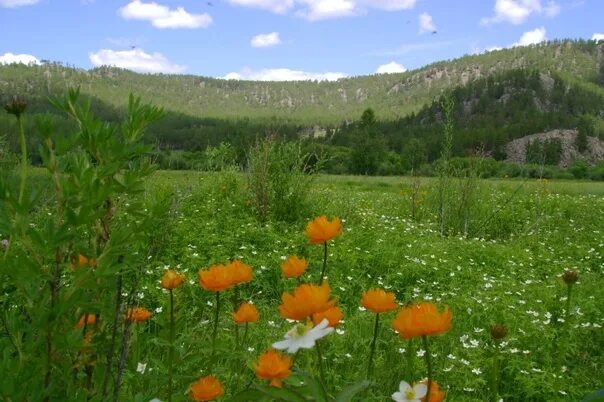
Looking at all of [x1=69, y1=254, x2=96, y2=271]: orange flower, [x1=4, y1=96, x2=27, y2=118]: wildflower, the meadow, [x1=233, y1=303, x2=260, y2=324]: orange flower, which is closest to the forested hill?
the meadow

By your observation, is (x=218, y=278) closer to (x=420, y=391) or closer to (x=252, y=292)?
(x=420, y=391)

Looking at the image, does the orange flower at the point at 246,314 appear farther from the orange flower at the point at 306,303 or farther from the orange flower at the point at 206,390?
the orange flower at the point at 306,303

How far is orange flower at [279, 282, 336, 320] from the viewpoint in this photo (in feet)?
2.99

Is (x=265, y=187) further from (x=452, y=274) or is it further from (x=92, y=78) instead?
(x=92, y=78)

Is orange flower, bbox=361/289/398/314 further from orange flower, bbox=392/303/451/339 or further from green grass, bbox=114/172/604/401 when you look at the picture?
green grass, bbox=114/172/604/401

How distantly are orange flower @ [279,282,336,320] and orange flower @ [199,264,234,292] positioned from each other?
0.28 meters

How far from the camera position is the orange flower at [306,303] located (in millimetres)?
911

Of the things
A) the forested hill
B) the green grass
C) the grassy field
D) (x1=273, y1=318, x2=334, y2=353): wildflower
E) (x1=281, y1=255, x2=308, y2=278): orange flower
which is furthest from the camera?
the forested hill

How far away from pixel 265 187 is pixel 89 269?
240 inches

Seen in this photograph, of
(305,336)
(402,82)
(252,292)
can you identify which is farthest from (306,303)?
(402,82)

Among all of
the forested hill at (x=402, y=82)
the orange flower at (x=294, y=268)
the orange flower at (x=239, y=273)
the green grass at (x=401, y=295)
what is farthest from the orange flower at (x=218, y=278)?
the forested hill at (x=402, y=82)

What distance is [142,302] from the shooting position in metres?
3.89

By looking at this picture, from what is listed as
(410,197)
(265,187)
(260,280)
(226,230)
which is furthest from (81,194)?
(410,197)

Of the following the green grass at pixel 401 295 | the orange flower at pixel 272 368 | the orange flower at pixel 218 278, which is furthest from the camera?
the green grass at pixel 401 295
